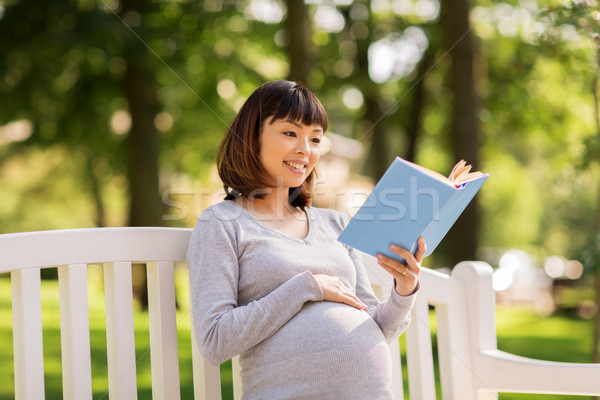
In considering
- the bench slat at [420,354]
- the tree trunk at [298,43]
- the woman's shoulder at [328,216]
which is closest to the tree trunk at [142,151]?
the tree trunk at [298,43]

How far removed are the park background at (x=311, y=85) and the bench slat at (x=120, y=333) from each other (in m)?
1.73

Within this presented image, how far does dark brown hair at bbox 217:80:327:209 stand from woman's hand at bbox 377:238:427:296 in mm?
503

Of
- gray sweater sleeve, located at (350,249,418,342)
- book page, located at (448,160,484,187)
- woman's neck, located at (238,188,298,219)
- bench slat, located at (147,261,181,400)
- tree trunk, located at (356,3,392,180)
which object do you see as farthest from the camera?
tree trunk, located at (356,3,392,180)

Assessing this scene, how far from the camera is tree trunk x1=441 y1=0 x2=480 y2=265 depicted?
705cm

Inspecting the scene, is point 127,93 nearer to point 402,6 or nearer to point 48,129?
point 48,129

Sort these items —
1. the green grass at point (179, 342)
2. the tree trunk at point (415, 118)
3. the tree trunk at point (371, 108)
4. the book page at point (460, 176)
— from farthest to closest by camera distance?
the tree trunk at point (415, 118) → the tree trunk at point (371, 108) → the green grass at point (179, 342) → the book page at point (460, 176)

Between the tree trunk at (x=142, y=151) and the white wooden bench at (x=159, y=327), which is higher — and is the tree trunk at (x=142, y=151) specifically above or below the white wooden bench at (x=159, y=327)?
above

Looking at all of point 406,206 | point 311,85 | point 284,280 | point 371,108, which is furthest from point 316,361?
point 371,108

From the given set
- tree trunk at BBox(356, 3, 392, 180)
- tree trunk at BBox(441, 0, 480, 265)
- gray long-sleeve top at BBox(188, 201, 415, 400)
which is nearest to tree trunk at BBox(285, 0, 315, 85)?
tree trunk at BBox(441, 0, 480, 265)

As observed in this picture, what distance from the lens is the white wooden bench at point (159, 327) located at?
1.86 metres

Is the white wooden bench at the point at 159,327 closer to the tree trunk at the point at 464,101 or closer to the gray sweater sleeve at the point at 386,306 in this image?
the gray sweater sleeve at the point at 386,306

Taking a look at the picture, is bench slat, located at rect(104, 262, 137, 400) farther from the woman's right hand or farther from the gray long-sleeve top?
the woman's right hand

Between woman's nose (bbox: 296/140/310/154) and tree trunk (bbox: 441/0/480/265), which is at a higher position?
tree trunk (bbox: 441/0/480/265)

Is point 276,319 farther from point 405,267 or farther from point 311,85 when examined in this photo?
point 311,85
